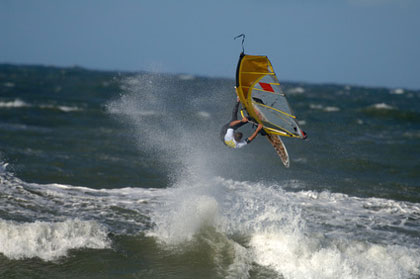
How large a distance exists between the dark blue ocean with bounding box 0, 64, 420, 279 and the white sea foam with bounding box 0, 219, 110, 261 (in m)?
0.02

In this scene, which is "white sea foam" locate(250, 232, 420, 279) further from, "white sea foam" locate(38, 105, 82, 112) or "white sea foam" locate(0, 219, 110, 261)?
"white sea foam" locate(38, 105, 82, 112)

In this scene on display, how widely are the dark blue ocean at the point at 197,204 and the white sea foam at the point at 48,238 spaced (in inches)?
0.8

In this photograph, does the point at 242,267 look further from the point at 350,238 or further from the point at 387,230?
the point at 387,230

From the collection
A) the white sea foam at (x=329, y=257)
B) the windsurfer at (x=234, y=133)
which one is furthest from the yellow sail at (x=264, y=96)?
the white sea foam at (x=329, y=257)

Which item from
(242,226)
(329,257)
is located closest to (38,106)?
(242,226)

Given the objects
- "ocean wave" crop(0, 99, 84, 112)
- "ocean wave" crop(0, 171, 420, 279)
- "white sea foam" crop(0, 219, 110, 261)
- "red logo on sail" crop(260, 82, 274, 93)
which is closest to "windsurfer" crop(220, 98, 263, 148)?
"red logo on sail" crop(260, 82, 274, 93)

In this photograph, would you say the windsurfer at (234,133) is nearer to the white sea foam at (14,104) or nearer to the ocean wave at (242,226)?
the ocean wave at (242,226)

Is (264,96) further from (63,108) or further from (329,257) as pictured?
(63,108)

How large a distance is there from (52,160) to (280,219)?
8.20 m

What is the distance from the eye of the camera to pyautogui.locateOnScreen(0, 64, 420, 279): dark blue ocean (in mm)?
7914

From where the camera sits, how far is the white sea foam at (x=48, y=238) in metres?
7.85

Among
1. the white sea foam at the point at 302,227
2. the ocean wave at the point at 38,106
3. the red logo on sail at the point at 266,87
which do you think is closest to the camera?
the white sea foam at the point at 302,227

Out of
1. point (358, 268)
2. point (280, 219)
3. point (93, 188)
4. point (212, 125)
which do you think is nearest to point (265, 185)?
point (280, 219)

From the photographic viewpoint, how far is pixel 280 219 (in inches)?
381
